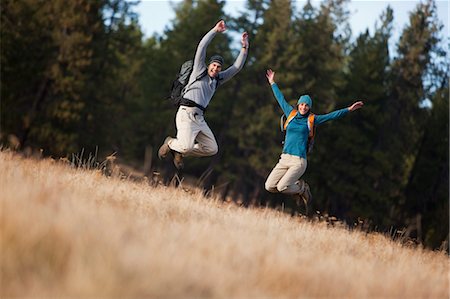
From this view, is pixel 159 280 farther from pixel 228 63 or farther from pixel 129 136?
pixel 129 136

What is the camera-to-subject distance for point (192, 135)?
980 centimetres

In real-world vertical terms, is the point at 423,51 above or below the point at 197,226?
above

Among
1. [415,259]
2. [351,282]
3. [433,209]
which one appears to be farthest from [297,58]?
[351,282]

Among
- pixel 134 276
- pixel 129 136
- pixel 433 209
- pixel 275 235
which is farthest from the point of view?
pixel 129 136

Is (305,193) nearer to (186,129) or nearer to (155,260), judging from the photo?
(186,129)

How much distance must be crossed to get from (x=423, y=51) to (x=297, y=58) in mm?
7441

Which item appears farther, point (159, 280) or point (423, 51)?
point (423, 51)

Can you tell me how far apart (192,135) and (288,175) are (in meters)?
1.90

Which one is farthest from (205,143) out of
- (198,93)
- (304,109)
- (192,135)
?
(304,109)

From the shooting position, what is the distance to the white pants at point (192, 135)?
384 inches

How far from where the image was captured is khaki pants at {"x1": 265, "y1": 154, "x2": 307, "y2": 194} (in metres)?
10.1

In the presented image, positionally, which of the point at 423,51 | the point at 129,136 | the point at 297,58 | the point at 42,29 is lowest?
the point at 129,136

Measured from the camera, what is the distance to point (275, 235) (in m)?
7.01

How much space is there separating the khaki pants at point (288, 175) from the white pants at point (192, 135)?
1.27 metres
